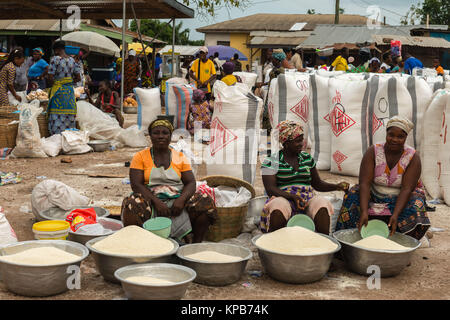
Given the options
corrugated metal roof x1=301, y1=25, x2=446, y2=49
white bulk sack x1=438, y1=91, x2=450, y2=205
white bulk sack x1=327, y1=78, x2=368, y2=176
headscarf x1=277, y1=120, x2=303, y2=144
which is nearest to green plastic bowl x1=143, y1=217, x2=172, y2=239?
headscarf x1=277, y1=120, x2=303, y2=144

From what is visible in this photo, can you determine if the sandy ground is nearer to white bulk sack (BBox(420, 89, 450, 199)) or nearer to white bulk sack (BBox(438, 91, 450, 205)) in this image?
white bulk sack (BBox(438, 91, 450, 205))

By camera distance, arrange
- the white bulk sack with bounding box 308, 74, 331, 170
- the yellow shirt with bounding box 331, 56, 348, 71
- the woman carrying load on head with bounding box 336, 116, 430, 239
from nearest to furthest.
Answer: the woman carrying load on head with bounding box 336, 116, 430, 239 < the white bulk sack with bounding box 308, 74, 331, 170 < the yellow shirt with bounding box 331, 56, 348, 71

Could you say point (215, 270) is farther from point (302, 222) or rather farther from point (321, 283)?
point (302, 222)

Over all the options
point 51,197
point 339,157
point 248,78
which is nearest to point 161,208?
point 51,197

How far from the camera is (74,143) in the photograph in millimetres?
7562

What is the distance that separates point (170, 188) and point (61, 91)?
472 centimetres

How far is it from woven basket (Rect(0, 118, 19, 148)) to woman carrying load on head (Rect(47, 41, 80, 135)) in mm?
607

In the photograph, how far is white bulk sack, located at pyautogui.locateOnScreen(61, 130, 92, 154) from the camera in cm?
752

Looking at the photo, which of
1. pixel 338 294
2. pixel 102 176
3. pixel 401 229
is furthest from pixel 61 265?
pixel 102 176

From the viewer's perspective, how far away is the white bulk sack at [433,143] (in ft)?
17.5

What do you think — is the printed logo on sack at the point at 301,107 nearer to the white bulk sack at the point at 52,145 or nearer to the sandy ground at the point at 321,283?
the sandy ground at the point at 321,283

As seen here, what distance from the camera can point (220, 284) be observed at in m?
3.09

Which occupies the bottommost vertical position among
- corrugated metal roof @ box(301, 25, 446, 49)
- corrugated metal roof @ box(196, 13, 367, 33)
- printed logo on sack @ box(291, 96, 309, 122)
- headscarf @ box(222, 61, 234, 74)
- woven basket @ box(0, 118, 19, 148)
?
woven basket @ box(0, 118, 19, 148)

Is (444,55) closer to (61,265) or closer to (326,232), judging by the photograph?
(326,232)
